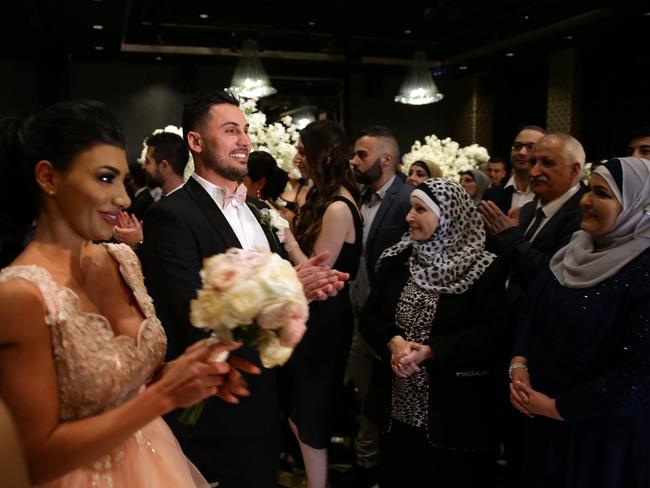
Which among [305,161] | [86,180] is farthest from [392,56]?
[86,180]

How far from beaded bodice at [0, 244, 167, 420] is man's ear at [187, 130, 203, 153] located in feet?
3.16

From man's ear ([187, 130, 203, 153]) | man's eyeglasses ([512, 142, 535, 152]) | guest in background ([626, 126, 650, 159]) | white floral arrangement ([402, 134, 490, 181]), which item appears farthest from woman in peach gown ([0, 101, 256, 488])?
white floral arrangement ([402, 134, 490, 181])

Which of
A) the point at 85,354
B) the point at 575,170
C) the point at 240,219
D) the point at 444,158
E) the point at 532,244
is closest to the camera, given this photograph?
the point at 85,354

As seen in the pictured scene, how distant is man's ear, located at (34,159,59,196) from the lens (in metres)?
1.26

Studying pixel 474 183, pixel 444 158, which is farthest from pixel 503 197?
pixel 444 158

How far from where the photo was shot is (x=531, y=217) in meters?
3.04

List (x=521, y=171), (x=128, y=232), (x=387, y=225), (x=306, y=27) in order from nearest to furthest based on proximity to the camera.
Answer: (x=128, y=232) → (x=387, y=225) → (x=521, y=171) → (x=306, y=27)

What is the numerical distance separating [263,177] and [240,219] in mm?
1548

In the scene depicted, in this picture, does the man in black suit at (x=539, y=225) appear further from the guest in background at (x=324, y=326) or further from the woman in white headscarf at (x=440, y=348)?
the guest in background at (x=324, y=326)

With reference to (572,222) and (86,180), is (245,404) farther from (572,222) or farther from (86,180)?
(572,222)

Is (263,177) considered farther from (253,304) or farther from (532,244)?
(253,304)

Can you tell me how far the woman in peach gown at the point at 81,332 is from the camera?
1.13 m

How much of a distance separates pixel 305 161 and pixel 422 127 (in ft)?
27.1

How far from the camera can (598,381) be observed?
2002 millimetres
